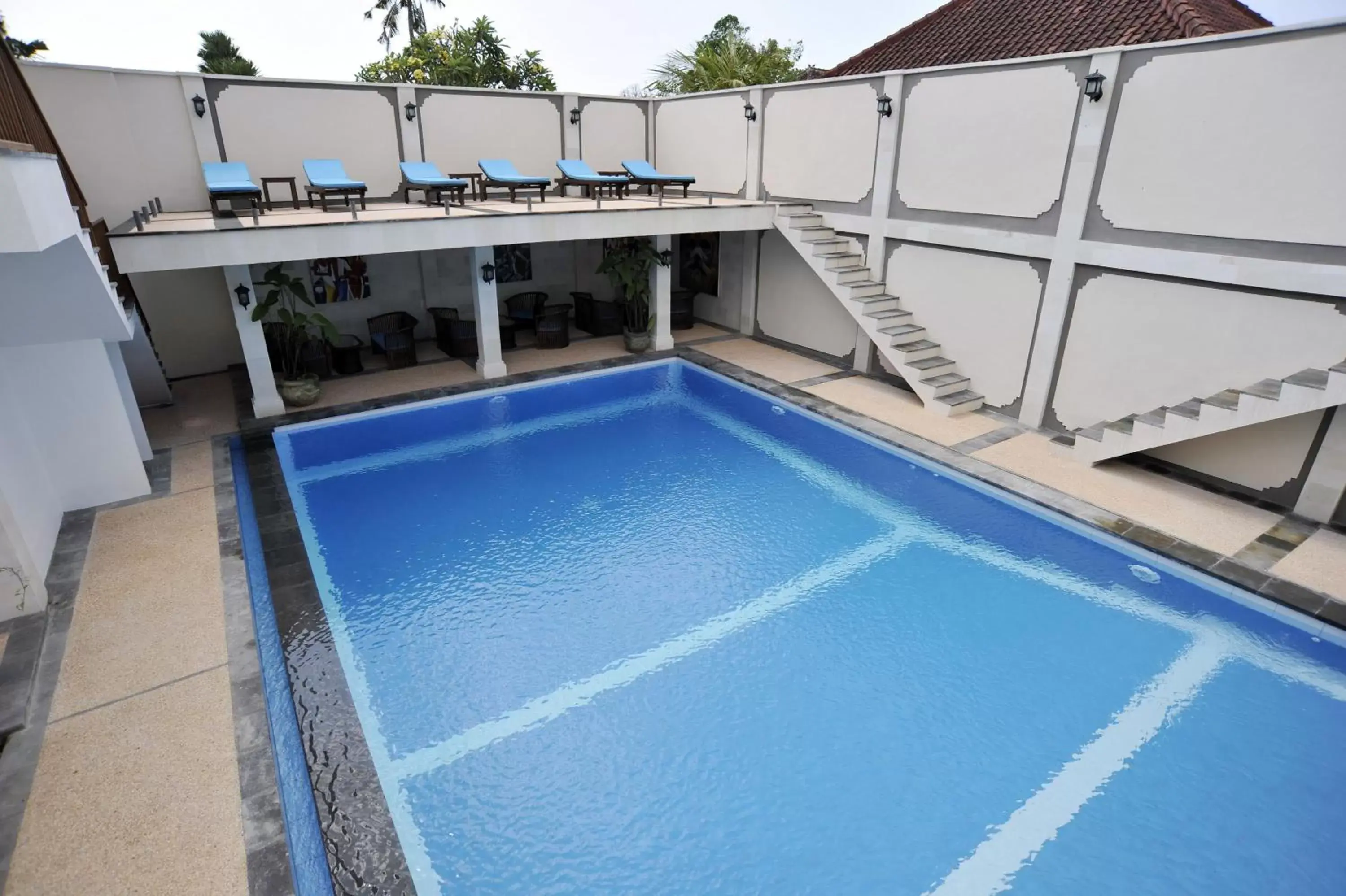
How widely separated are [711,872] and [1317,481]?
801 cm

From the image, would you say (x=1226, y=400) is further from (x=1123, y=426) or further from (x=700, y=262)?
(x=700, y=262)

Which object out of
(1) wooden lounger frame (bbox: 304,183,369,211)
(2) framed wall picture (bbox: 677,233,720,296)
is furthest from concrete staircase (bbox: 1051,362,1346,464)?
(1) wooden lounger frame (bbox: 304,183,369,211)

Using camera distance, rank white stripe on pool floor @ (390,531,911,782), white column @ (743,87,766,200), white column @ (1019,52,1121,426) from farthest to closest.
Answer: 1. white column @ (743,87,766,200)
2. white column @ (1019,52,1121,426)
3. white stripe on pool floor @ (390,531,911,782)

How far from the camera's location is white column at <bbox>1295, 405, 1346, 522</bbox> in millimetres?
7250

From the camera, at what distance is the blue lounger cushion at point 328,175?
417 inches

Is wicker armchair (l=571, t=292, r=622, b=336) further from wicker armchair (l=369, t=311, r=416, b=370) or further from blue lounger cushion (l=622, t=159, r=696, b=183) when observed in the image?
wicker armchair (l=369, t=311, r=416, b=370)

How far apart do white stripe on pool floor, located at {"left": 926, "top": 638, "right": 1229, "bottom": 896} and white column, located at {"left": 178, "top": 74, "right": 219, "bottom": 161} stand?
547 inches

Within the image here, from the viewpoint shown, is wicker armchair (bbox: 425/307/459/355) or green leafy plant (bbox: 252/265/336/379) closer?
green leafy plant (bbox: 252/265/336/379)

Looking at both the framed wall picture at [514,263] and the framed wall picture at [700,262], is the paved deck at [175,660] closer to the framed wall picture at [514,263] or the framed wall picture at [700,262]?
the framed wall picture at [514,263]

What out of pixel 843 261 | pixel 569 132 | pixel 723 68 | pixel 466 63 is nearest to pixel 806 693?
pixel 843 261

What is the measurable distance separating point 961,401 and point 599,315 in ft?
25.1

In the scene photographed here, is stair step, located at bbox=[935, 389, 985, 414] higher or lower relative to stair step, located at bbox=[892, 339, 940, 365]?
lower

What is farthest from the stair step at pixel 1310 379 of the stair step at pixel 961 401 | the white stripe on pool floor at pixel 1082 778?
the stair step at pixel 961 401

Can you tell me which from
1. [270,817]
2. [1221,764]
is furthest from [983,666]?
[270,817]
